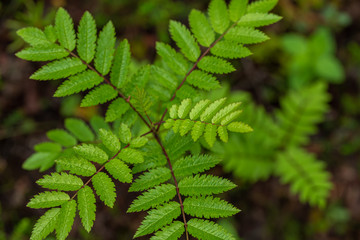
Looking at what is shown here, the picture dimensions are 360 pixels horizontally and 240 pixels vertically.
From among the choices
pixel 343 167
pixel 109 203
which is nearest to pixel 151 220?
pixel 109 203

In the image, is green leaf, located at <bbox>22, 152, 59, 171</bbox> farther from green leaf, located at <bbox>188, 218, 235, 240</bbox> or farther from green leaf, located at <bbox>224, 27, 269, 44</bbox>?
green leaf, located at <bbox>224, 27, 269, 44</bbox>

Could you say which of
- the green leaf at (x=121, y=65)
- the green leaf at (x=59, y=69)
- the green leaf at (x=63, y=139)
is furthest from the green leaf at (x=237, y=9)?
the green leaf at (x=63, y=139)

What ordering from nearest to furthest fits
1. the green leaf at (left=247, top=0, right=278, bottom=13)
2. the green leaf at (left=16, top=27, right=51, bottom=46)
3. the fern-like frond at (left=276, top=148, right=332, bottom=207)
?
1. the green leaf at (left=16, top=27, right=51, bottom=46)
2. the green leaf at (left=247, top=0, right=278, bottom=13)
3. the fern-like frond at (left=276, top=148, right=332, bottom=207)

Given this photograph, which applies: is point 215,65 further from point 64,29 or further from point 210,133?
point 64,29

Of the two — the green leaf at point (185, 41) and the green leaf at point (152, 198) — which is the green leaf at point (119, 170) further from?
the green leaf at point (185, 41)

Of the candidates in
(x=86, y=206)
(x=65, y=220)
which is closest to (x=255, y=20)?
(x=86, y=206)

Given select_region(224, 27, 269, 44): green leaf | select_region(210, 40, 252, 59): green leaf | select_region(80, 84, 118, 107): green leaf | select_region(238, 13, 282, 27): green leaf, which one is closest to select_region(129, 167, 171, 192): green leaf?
select_region(80, 84, 118, 107): green leaf

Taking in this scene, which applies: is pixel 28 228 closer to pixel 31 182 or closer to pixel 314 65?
pixel 31 182
